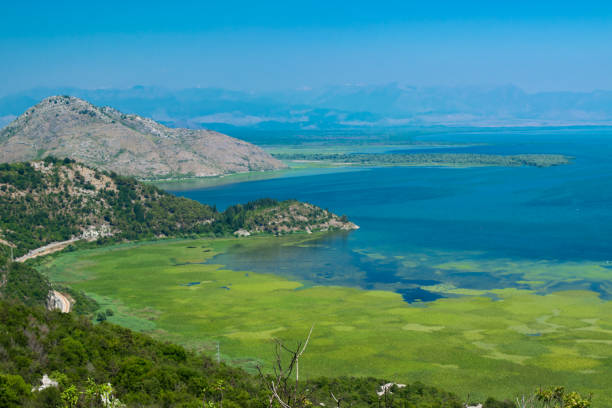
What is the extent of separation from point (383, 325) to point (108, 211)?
3158 inches

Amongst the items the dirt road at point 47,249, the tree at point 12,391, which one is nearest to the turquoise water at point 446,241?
the dirt road at point 47,249

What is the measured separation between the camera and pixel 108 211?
135125 millimetres

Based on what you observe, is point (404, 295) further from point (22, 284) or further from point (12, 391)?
point (12, 391)

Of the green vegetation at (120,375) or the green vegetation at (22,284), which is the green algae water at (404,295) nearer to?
the green vegetation at (120,375)

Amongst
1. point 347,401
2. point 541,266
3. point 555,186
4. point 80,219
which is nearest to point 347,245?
point 541,266

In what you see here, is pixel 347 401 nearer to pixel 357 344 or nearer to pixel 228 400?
pixel 228 400

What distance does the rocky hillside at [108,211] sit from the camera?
409 ft

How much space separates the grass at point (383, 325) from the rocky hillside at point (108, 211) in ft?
81.5

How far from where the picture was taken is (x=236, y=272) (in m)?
101

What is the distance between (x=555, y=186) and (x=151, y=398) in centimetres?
17669

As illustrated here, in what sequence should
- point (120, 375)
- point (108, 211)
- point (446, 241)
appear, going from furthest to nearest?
point (108, 211) → point (446, 241) → point (120, 375)

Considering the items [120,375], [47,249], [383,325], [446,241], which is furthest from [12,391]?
[446,241]

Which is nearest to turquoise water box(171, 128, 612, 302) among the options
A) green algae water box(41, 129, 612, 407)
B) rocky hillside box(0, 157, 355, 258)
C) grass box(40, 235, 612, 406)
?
green algae water box(41, 129, 612, 407)

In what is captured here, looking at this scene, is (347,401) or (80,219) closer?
(347,401)
